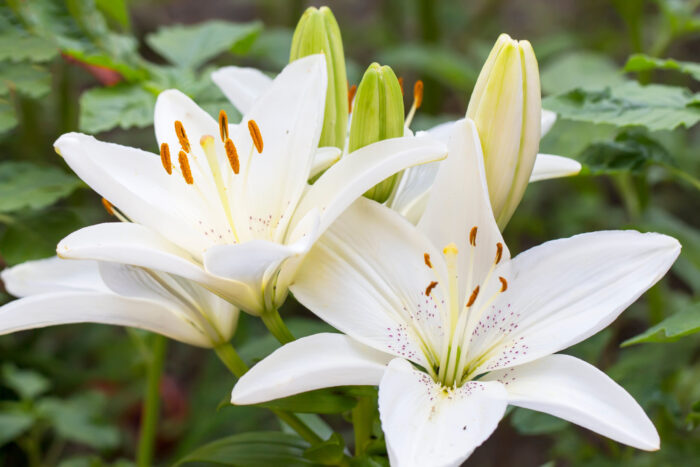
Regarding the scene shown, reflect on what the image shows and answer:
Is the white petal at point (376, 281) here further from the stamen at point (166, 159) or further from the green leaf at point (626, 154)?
the green leaf at point (626, 154)

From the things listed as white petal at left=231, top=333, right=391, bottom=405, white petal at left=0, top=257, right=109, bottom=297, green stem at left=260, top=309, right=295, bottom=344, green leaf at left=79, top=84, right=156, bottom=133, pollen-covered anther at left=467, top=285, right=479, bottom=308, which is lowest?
white petal at left=0, top=257, right=109, bottom=297

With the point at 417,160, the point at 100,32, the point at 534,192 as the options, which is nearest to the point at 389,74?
the point at 417,160

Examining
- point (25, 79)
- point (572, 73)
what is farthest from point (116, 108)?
point (572, 73)

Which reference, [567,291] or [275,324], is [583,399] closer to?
[567,291]

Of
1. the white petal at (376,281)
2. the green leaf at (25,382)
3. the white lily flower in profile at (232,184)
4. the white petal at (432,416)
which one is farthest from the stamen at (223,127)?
the green leaf at (25,382)

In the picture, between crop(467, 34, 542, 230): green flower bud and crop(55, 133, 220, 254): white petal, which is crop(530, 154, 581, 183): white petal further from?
crop(55, 133, 220, 254): white petal

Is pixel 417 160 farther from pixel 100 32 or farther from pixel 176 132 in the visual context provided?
pixel 100 32

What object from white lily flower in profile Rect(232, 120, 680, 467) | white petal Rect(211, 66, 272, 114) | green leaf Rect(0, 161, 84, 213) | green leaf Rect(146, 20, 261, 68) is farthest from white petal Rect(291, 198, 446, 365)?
green leaf Rect(146, 20, 261, 68)

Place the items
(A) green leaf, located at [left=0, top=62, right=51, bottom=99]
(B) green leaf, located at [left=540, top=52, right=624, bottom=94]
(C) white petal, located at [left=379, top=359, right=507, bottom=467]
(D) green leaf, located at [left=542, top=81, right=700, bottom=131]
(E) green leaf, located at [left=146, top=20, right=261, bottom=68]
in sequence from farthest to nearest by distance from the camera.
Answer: (B) green leaf, located at [left=540, top=52, right=624, bottom=94] < (E) green leaf, located at [left=146, top=20, right=261, bottom=68] < (A) green leaf, located at [left=0, top=62, right=51, bottom=99] < (D) green leaf, located at [left=542, top=81, right=700, bottom=131] < (C) white petal, located at [left=379, top=359, right=507, bottom=467]
